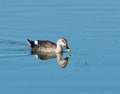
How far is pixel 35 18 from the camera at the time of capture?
27.4 m

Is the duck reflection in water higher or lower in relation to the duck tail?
lower

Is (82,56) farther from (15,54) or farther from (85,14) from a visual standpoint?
(85,14)

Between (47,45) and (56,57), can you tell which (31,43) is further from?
(56,57)

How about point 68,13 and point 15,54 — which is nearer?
point 15,54

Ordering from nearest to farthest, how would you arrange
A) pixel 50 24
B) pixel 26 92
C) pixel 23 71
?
1. pixel 26 92
2. pixel 23 71
3. pixel 50 24

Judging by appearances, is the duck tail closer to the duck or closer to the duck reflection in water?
the duck

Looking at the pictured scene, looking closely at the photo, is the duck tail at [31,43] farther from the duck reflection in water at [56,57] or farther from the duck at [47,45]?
the duck reflection in water at [56,57]

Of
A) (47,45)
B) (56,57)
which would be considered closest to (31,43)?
(47,45)

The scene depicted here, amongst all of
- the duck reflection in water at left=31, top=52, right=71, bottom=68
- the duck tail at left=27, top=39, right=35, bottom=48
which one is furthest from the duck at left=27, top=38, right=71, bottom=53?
the duck reflection in water at left=31, top=52, right=71, bottom=68

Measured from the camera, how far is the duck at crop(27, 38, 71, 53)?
2348 centimetres

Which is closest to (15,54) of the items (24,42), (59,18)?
(24,42)

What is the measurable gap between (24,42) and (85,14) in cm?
454

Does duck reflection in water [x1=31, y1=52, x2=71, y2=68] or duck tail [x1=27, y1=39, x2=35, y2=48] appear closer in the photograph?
duck reflection in water [x1=31, y1=52, x2=71, y2=68]

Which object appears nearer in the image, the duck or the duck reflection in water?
the duck reflection in water
